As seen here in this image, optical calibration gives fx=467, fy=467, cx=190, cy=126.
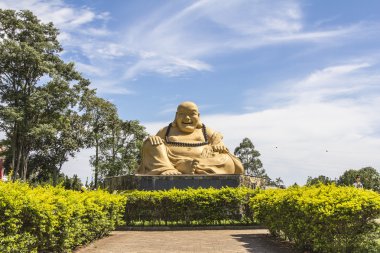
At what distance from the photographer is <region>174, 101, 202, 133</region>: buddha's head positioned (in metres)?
16.1

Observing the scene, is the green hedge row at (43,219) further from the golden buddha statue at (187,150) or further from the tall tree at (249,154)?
the tall tree at (249,154)

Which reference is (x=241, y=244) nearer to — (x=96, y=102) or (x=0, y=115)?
(x=0, y=115)

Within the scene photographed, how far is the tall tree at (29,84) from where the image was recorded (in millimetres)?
24156

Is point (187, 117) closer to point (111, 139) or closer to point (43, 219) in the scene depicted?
point (43, 219)

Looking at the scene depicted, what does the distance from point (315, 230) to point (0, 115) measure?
2075cm

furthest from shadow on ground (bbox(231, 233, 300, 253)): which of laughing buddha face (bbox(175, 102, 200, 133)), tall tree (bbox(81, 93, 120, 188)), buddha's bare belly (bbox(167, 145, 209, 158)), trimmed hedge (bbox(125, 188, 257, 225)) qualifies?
tall tree (bbox(81, 93, 120, 188))

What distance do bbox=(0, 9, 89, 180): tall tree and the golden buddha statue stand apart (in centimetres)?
1070

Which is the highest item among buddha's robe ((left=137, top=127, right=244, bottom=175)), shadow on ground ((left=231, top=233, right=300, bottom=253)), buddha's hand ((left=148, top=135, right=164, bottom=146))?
buddha's hand ((left=148, top=135, right=164, bottom=146))

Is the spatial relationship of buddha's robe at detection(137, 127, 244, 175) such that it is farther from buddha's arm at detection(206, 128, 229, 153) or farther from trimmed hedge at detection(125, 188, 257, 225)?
trimmed hedge at detection(125, 188, 257, 225)

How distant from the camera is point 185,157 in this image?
1521 centimetres

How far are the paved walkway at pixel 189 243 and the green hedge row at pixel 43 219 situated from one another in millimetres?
605

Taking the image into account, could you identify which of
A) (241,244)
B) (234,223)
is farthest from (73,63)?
(241,244)

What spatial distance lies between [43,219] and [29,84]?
20512 millimetres

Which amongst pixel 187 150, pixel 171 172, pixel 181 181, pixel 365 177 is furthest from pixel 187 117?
pixel 365 177
